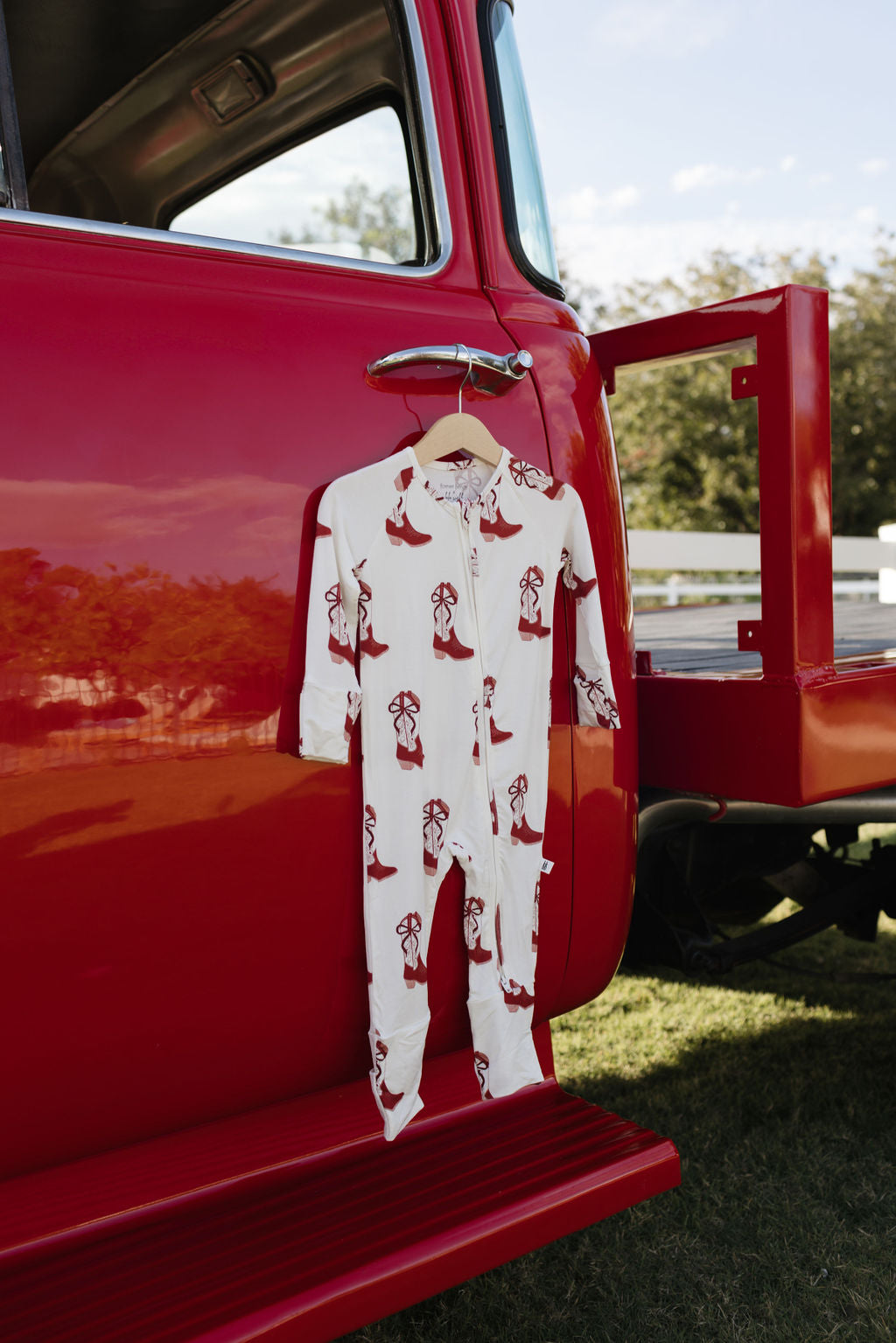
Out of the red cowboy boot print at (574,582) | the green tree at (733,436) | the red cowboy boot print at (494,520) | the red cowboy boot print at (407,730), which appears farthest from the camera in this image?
the green tree at (733,436)

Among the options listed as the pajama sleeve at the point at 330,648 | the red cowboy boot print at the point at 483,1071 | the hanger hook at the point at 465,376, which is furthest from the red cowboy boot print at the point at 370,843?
the hanger hook at the point at 465,376

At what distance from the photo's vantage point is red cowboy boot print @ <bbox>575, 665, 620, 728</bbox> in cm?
178

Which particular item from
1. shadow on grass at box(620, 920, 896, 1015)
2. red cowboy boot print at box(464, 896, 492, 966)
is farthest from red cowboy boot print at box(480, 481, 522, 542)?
shadow on grass at box(620, 920, 896, 1015)

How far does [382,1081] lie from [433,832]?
14.2 inches

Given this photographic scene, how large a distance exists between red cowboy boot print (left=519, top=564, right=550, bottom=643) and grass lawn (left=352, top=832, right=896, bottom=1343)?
1241mm

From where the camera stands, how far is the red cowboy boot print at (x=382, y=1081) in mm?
1585

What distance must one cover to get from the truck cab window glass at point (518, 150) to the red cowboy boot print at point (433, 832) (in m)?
0.94

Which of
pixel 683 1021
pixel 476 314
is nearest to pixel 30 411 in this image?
pixel 476 314

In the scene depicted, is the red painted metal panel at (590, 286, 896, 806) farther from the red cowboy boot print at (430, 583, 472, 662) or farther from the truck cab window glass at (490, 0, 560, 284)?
the red cowboy boot print at (430, 583, 472, 662)

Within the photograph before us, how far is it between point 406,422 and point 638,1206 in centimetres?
175

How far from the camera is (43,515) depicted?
52.6 inches

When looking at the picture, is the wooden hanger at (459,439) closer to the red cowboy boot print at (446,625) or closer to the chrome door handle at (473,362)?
the chrome door handle at (473,362)

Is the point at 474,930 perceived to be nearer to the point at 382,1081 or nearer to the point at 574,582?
the point at 382,1081

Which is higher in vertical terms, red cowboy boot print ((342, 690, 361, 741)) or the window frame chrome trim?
the window frame chrome trim
